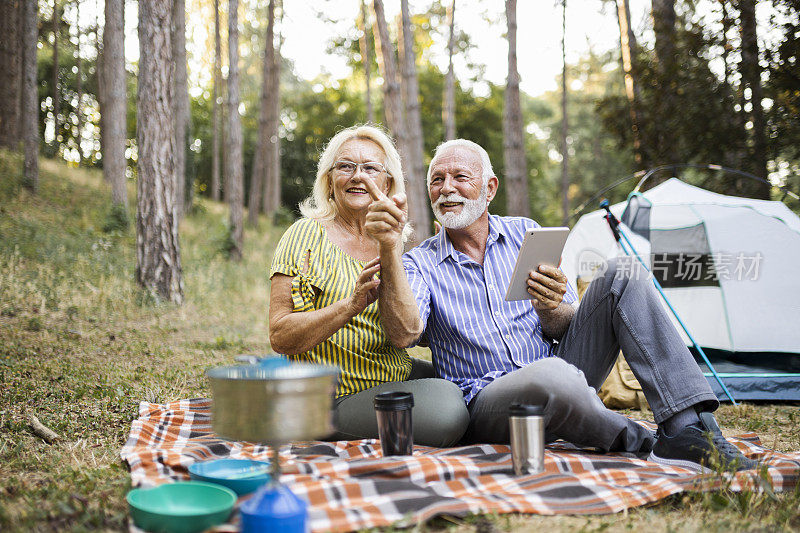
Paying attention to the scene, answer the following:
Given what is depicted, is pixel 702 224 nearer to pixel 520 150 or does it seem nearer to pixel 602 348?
pixel 602 348

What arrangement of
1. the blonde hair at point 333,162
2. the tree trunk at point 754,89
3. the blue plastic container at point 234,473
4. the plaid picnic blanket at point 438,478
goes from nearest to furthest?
the plaid picnic blanket at point 438,478, the blue plastic container at point 234,473, the blonde hair at point 333,162, the tree trunk at point 754,89

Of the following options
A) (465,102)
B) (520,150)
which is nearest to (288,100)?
(465,102)

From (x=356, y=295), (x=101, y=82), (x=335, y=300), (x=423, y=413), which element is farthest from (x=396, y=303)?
(x=101, y=82)

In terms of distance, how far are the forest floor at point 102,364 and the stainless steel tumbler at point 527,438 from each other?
1.02 feet

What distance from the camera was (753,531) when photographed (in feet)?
6.01

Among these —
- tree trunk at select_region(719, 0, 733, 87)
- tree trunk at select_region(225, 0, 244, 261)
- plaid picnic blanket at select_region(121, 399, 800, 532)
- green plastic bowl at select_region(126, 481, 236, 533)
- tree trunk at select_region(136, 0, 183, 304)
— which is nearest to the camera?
green plastic bowl at select_region(126, 481, 236, 533)

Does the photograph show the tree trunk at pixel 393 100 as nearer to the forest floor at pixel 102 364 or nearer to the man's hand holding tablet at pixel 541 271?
the forest floor at pixel 102 364

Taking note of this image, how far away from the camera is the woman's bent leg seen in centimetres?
255

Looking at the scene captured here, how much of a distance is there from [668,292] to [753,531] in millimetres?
3636

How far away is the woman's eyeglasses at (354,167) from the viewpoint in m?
2.75

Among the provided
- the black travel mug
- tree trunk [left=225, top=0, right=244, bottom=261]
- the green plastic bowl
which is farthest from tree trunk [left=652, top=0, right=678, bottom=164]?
the green plastic bowl

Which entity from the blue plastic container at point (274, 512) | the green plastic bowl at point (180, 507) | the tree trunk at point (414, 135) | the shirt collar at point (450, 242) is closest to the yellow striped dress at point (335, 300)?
the shirt collar at point (450, 242)

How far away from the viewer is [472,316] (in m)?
2.74

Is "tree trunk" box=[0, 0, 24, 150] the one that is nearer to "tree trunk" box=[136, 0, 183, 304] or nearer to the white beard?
"tree trunk" box=[136, 0, 183, 304]
